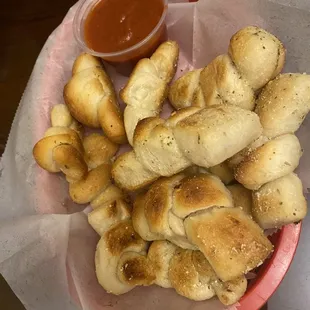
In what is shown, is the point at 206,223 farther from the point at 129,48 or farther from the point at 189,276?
the point at 129,48

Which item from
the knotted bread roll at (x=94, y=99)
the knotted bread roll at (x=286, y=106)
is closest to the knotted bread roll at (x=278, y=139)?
the knotted bread roll at (x=286, y=106)

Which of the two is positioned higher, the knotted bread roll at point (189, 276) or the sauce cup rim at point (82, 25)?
the sauce cup rim at point (82, 25)

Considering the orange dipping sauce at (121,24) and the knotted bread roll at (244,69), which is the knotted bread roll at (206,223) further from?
the orange dipping sauce at (121,24)

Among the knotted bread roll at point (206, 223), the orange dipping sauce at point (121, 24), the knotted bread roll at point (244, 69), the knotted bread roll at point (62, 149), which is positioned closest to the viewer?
the knotted bread roll at point (206, 223)

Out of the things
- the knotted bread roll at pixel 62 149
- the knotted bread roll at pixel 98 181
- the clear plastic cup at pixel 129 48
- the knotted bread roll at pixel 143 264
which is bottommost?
the knotted bread roll at pixel 143 264

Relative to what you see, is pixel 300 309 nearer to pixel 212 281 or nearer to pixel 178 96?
pixel 212 281

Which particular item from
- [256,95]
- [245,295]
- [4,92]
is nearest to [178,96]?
[256,95]

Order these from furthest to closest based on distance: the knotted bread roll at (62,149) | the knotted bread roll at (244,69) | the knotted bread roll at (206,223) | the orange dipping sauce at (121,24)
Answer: the orange dipping sauce at (121,24) < the knotted bread roll at (62,149) < the knotted bread roll at (244,69) < the knotted bread roll at (206,223)
